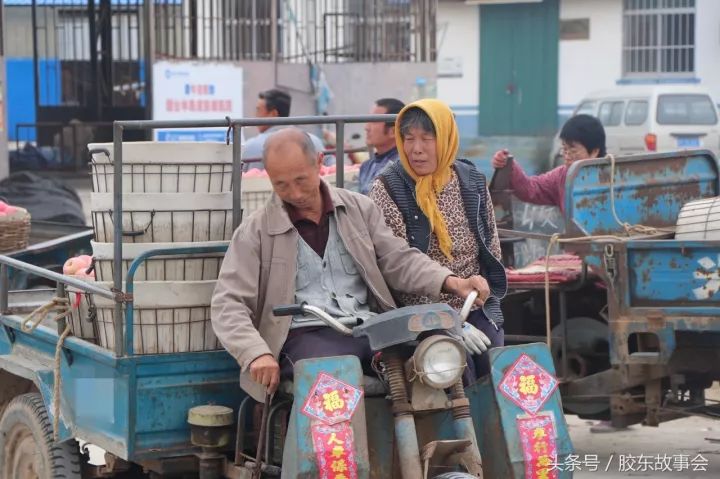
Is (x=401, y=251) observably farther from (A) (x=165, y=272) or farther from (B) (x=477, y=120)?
(B) (x=477, y=120)

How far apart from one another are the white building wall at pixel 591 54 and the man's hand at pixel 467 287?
20.9 metres

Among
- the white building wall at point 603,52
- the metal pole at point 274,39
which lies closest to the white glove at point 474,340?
the metal pole at point 274,39

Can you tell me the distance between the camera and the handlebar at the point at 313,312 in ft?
12.5

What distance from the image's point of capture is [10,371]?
200 inches

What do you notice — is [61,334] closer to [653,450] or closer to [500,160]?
[500,160]

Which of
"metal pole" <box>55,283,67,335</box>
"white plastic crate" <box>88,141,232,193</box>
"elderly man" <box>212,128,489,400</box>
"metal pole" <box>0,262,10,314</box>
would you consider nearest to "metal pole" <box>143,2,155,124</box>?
"metal pole" <box>0,262,10,314</box>

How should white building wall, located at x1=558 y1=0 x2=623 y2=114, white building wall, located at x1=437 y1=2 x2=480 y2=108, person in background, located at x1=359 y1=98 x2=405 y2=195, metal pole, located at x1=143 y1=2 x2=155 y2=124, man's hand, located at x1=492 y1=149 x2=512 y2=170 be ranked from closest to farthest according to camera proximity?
person in background, located at x1=359 y1=98 x2=405 y2=195 < man's hand, located at x1=492 y1=149 x2=512 y2=170 < metal pole, located at x1=143 y1=2 x2=155 y2=124 < white building wall, located at x1=558 y1=0 x2=623 y2=114 < white building wall, located at x1=437 y1=2 x2=480 y2=108

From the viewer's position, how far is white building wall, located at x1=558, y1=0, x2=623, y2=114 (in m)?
24.2

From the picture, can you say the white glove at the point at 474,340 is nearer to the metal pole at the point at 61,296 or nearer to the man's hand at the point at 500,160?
the metal pole at the point at 61,296

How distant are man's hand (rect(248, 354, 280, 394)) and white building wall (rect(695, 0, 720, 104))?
69.0 feet

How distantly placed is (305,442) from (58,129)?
49.0 ft

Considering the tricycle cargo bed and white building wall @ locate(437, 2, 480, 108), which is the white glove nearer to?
the tricycle cargo bed

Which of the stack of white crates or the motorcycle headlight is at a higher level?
the stack of white crates

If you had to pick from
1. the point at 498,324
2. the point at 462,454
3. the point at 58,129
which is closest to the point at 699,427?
the point at 498,324
